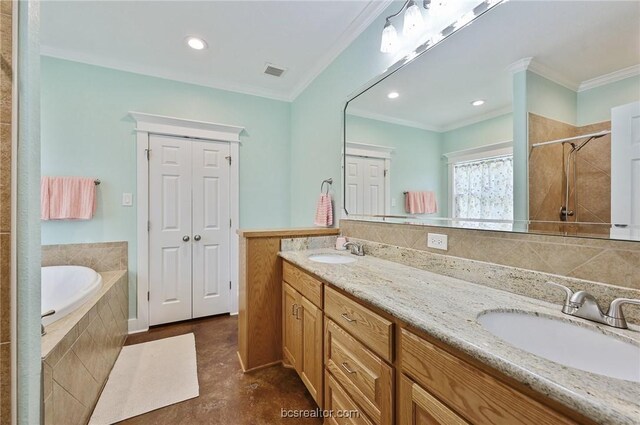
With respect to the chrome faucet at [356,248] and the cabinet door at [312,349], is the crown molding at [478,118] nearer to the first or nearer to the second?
the chrome faucet at [356,248]

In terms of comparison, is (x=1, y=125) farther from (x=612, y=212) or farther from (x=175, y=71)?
(x=175, y=71)

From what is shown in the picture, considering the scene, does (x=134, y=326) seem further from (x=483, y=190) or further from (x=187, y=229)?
(x=483, y=190)

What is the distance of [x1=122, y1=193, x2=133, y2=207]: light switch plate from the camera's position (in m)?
2.49

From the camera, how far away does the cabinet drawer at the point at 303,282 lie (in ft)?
4.62

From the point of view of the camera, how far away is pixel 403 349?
0.85 metres

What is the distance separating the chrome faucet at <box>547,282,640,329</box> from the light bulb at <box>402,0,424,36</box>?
4.83ft

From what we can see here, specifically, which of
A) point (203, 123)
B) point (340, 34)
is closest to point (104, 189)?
point (203, 123)

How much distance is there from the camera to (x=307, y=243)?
206 centimetres

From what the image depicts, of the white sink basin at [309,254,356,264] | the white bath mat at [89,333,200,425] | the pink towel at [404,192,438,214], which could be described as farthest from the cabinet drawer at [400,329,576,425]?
the white bath mat at [89,333,200,425]

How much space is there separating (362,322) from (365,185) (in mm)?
1171

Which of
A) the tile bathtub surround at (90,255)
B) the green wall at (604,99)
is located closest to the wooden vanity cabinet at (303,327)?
the green wall at (604,99)

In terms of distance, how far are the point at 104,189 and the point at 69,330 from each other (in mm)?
1598

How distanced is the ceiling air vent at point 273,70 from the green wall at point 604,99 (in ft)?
7.92

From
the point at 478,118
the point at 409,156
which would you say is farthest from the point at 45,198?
the point at 478,118
